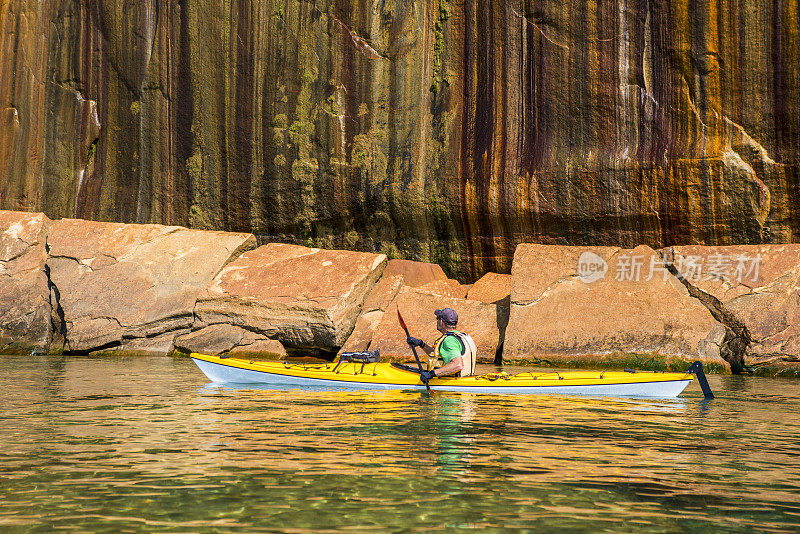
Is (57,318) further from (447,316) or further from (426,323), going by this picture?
(447,316)

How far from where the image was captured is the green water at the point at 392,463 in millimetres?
3059

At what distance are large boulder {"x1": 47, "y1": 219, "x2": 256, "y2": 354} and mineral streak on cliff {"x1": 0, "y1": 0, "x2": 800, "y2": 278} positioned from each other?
1117mm

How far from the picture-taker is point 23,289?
36.8 ft

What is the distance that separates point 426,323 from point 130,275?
4391 millimetres

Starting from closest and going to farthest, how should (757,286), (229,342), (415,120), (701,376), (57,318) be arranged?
(701,376) → (757,286) → (229,342) → (57,318) → (415,120)

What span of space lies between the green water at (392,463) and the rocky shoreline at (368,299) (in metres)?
2.58

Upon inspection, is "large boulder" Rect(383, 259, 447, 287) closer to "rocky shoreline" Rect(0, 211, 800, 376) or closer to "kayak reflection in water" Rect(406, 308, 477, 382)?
"rocky shoreline" Rect(0, 211, 800, 376)

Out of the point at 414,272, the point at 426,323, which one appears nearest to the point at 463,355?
the point at 426,323

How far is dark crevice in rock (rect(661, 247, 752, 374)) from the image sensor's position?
29.9 ft

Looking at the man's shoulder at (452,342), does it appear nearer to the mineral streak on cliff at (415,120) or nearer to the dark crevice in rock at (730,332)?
the dark crevice in rock at (730,332)

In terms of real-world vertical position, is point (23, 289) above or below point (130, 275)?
below

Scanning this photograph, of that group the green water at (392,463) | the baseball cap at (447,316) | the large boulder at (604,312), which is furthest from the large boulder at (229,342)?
the baseball cap at (447,316)

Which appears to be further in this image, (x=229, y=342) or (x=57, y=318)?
(x=57, y=318)

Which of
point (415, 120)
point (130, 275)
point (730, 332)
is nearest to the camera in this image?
point (730, 332)
